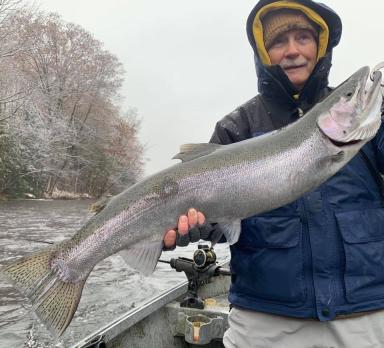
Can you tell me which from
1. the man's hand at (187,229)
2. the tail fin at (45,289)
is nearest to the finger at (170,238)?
the man's hand at (187,229)

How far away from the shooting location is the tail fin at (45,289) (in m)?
2.82

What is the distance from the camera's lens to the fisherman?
2652 mm

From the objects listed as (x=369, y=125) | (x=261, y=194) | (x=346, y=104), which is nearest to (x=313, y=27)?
(x=346, y=104)

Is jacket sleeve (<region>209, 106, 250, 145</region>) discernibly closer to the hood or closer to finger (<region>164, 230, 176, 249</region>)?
the hood

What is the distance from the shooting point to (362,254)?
2.65m

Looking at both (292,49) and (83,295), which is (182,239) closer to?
(292,49)

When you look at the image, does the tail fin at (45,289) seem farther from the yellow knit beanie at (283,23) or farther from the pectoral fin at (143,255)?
the yellow knit beanie at (283,23)

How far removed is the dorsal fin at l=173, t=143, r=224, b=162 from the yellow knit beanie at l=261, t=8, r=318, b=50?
908 millimetres

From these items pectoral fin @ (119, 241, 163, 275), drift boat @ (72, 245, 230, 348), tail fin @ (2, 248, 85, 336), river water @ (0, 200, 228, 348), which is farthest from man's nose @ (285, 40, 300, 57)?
river water @ (0, 200, 228, 348)

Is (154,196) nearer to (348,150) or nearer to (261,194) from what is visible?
(261,194)

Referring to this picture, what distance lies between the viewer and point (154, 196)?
2916 mm

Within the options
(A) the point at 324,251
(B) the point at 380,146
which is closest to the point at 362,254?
(A) the point at 324,251

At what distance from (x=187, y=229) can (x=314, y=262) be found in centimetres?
76

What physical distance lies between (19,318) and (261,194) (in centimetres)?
692
